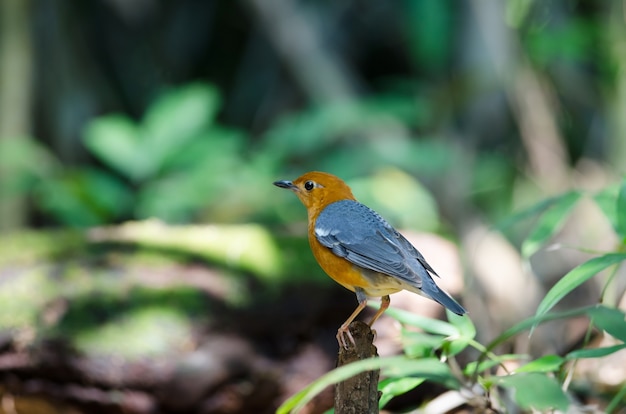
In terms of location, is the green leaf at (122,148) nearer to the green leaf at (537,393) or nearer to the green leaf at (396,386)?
the green leaf at (396,386)

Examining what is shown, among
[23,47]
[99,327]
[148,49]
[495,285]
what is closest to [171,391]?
[99,327]

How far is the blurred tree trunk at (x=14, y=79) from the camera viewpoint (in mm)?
6152

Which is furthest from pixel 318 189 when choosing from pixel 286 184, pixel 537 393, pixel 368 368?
pixel 537 393

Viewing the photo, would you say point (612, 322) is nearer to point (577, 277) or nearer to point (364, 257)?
point (577, 277)

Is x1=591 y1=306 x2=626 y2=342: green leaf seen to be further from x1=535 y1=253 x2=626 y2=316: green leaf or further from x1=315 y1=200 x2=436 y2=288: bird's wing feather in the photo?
x1=315 y1=200 x2=436 y2=288: bird's wing feather

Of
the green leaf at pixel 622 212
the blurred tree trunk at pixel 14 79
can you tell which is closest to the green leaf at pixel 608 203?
the green leaf at pixel 622 212

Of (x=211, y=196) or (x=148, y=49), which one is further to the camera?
(x=148, y=49)

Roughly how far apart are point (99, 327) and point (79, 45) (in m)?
4.77

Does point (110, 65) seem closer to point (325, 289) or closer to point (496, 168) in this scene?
point (496, 168)

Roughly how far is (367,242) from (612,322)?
738 millimetres

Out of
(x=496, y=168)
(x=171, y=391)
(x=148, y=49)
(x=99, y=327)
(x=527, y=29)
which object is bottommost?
(x=171, y=391)

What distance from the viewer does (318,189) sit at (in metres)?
2.47

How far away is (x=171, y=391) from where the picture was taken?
2.97 meters

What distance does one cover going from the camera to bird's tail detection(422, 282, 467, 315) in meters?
1.93
